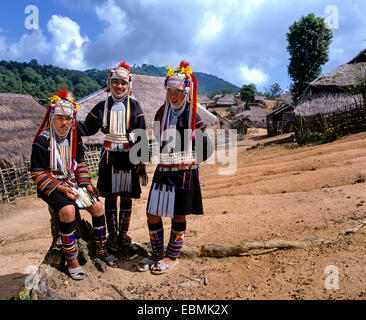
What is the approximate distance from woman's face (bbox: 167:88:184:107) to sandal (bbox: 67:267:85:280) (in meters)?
1.97

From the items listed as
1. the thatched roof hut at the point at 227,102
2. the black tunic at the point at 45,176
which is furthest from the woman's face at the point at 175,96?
the thatched roof hut at the point at 227,102

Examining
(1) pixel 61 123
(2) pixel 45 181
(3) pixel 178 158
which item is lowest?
(2) pixel 45 181

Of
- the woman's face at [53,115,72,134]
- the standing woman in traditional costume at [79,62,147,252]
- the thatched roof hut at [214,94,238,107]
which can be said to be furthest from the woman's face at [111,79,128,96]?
the thatched roof hut at [214,94,238,107]

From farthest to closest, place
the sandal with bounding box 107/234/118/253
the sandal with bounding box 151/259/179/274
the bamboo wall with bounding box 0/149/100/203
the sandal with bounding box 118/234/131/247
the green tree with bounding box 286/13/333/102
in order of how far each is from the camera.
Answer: the green tree with bounding box 286/13/333/102, the bamboo wall with bounding box 0/149/100/203, the sandal with bounding box 118/234/131/247, the sandal with bounding box 107/234/118/253, the sandal with bounding box 151/259/179/274

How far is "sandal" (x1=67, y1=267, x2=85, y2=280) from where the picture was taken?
291 centimetres

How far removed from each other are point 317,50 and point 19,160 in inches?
923

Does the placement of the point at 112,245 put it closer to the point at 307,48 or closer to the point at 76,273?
the point at 76,273

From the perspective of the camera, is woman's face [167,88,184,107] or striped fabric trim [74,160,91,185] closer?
woman's face [167,88,184,107]

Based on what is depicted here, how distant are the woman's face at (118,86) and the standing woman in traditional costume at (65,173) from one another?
18.6 inches

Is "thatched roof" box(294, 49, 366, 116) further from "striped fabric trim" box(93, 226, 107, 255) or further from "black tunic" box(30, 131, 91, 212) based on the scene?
"black tunic" box(30, 131, 91, 212)

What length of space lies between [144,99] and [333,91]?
444 inches

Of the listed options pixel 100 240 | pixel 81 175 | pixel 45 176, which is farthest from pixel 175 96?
pixel 100 240

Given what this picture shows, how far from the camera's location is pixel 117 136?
326 cm

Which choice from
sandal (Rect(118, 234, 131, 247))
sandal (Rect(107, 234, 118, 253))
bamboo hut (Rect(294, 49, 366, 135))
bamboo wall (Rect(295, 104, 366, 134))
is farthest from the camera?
bamboo hut (Rect(294, 49, 366, 135))
